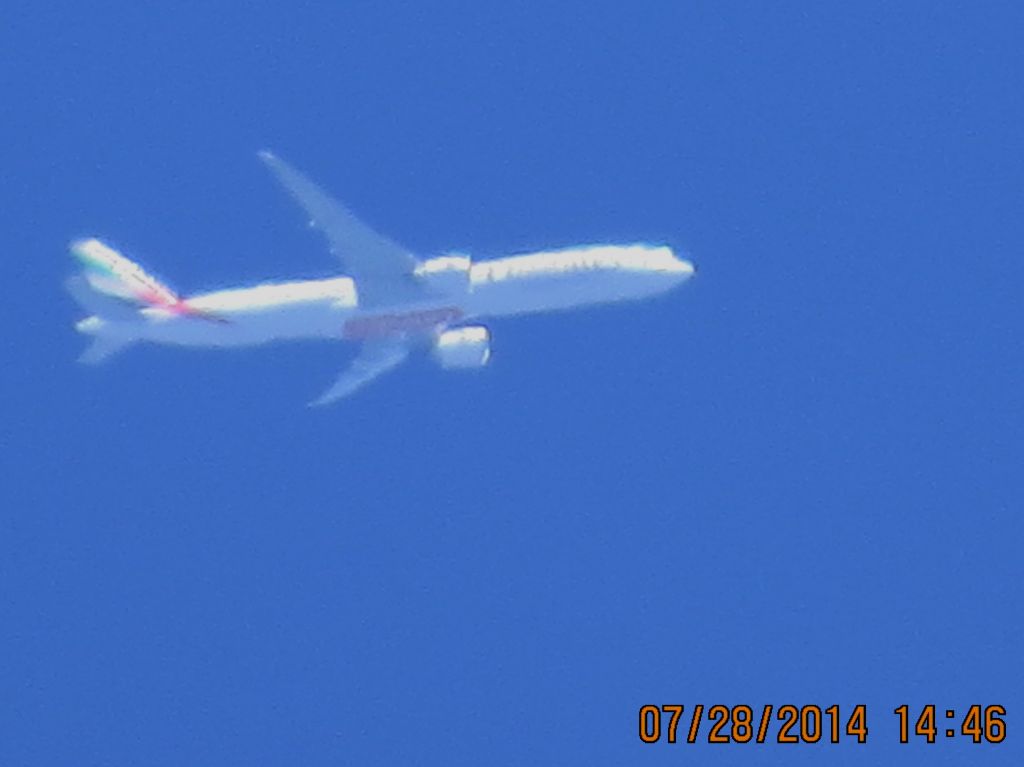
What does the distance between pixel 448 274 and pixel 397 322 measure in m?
2.64

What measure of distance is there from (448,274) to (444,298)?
927mm

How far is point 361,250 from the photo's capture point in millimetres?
109625

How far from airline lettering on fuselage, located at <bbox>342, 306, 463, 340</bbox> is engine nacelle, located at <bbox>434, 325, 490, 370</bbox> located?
56cm

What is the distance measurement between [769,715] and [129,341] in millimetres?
21856

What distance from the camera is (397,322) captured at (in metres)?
111

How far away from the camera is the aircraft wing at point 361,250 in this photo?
108125 mm

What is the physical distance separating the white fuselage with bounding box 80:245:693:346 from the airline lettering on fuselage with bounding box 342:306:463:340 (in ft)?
0.09

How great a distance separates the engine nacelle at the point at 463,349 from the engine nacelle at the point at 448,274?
4.67 feet

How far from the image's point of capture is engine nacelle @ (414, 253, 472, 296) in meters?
109

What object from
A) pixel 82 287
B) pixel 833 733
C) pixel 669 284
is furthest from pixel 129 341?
pixel 833 733

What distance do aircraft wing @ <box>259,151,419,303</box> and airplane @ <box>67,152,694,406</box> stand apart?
0.03m

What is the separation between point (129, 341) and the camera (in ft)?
370

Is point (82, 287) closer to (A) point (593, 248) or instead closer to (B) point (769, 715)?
(A) point (593, 248)

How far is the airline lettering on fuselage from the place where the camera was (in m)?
110
